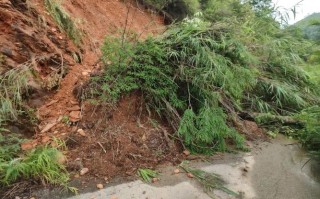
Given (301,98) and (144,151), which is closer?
(144,151)

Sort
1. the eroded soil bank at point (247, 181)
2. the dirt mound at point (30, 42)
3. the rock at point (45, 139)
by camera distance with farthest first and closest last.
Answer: the dirt mound at point (30, 42)
the rock at point (45, 139)
the eroded soil bank at point (247, 181)

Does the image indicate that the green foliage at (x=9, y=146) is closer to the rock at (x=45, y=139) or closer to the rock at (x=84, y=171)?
the rock at (x=45, y=139)

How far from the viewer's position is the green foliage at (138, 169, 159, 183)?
2475mm

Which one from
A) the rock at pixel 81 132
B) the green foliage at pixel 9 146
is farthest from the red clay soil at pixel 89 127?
the green foliage at pixel 9 146

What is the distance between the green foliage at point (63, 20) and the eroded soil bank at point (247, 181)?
2.20 metres

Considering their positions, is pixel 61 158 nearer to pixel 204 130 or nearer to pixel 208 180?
pixel 208 180

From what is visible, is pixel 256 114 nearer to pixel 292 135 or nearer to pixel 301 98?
pixel 292 135

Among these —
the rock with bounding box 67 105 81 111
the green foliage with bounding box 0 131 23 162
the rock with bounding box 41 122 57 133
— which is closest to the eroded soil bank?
the green foliage with bounding box 0 131 23 162

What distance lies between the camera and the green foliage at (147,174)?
8.12 ft

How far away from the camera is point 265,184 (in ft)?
8.64

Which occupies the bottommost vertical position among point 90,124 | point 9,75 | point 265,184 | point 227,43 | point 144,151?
point 265,184

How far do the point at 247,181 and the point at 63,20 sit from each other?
3.03 m

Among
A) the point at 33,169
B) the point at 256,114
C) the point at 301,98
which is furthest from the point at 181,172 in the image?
the point at 301,98

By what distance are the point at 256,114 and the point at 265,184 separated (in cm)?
157
